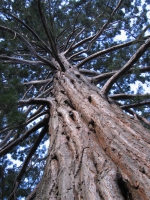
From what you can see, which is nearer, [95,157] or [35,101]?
[95,157]

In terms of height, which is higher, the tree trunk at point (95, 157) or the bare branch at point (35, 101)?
the bare branch at point (35, 101)

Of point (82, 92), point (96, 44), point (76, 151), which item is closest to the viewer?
point (76, 151)

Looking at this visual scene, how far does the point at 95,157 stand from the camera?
1583 mm

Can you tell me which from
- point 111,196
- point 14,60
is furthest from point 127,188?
point 14,60

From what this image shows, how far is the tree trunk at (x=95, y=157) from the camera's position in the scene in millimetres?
1262

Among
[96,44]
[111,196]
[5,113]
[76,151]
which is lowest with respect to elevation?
[111,196]

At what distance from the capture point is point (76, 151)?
5.79ft

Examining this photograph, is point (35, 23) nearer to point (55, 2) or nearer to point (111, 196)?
point (55, 2)

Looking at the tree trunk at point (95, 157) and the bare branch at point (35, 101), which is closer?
the tree trunk at point (95, 157)

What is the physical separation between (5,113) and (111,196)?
7.23ft

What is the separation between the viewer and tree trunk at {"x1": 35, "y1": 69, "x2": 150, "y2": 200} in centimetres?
126

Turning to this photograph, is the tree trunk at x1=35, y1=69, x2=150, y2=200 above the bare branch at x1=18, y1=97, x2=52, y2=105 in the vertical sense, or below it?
below

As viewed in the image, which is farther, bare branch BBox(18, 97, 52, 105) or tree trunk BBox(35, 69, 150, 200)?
bare branch BBox(18, 97, 52, 105)

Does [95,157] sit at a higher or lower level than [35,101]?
lower
